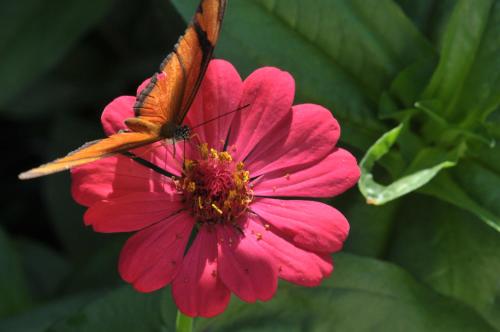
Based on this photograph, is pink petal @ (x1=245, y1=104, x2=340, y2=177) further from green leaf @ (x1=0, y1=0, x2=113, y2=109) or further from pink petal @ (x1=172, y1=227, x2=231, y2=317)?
green leaf @ (x1=0, y1=0, x2=113, y2=109)

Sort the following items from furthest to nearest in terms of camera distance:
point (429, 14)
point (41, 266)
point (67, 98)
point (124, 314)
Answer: point (67, 98), point (41, 266), point (429, 14), point (124, 314)

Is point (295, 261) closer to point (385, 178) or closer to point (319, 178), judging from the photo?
point (319, 178)

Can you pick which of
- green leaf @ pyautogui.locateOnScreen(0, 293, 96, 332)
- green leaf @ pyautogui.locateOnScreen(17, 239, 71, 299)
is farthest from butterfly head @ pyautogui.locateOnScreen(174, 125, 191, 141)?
green leaf @ pyautogui.locateOnScreen(17, 239, 71, 299)

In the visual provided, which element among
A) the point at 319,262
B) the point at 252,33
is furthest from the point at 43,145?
the point at 319,262

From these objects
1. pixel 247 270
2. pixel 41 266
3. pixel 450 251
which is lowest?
pixel 41 266

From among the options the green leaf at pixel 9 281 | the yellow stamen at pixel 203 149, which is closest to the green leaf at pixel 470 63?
the yellow stamen at pixel 203 149

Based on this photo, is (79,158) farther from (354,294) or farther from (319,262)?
(354,294)

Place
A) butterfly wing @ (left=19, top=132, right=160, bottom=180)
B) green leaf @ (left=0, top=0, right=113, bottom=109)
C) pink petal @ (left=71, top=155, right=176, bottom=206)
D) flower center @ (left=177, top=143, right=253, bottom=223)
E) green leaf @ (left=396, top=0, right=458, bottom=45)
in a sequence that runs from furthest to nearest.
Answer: green leaf @ (left=0, top=0, right=113, bottom=109) → green leaf @ (left=396, top=0, right=458, bottom=45) → flower center @ (left=177, top=143, right=253, bottom=223) → pink petal @ (left=71, top=155, right=176, bottom=206) → butterfly wing @ (left=19, top=132, right=160, bottom=180)

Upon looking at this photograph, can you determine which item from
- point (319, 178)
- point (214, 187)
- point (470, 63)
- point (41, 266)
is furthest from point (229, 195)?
point (41, 266)
